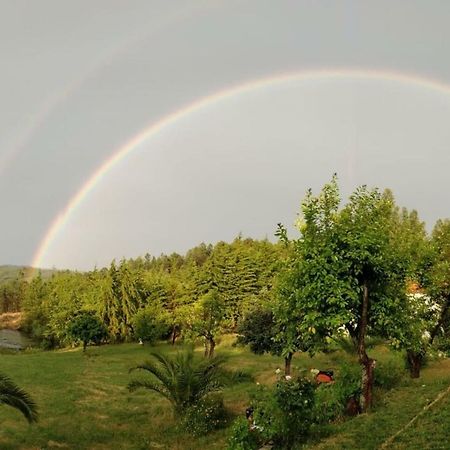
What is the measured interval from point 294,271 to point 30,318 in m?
75.6

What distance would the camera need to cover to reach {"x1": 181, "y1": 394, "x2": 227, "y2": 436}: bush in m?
15.9

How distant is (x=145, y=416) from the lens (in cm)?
1853

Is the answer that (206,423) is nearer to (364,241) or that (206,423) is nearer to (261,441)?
(261,441)

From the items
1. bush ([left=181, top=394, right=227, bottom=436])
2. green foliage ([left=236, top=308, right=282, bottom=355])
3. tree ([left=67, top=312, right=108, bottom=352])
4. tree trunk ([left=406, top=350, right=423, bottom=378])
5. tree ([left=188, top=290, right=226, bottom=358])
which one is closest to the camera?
bush ([left=181, top=394, right=227, bottom=436])

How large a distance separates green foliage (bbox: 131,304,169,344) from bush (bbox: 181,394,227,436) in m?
32.8

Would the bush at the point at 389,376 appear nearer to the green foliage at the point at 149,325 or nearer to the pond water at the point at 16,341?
the green foliage at the point at 149,325

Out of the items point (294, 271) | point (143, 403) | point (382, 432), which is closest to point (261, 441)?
point (382, 432)

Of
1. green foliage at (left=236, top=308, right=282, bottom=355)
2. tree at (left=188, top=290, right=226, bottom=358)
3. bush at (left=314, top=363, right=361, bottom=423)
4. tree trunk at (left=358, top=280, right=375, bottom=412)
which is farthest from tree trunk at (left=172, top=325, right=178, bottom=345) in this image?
tree trunk at (left=358, top=280, right=375, bottom=412)

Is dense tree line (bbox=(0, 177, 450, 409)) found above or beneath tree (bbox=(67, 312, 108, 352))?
above

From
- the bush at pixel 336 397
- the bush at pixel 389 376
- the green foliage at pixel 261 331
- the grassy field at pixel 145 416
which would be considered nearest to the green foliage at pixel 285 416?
the grassy field at pixel 145 416

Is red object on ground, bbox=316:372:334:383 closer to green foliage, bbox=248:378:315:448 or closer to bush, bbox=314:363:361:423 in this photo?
bush, bbox=314:363:361:423

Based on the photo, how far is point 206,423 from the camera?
52.5 ft

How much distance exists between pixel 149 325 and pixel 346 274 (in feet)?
126

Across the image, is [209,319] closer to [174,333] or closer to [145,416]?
[174,333]
